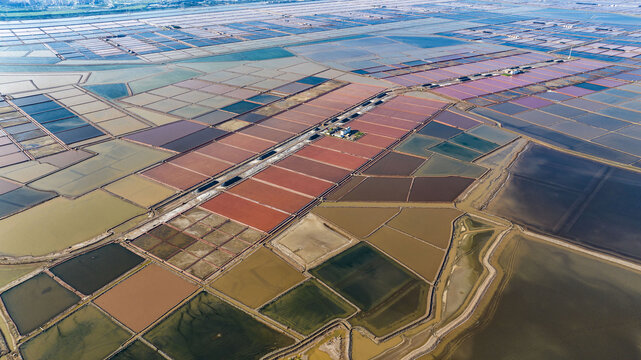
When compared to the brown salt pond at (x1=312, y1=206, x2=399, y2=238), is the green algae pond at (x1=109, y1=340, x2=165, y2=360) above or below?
below

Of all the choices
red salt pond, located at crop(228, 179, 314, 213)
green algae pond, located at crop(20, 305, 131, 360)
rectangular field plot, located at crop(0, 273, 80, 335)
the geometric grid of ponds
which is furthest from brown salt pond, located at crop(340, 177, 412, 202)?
the geometric grid of ponds

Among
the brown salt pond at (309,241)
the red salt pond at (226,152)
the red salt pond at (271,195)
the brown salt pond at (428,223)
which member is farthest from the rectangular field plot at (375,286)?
the red salt pond at (226,152)

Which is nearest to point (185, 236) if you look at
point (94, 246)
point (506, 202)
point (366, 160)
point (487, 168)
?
point (94, 246)

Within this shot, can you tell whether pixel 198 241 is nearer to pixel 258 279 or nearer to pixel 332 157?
pixel 258 279

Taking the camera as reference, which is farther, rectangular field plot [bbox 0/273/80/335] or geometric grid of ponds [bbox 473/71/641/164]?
geometric grid of ponds [bbox 473/71/641/164]

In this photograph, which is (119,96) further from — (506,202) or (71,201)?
(506,202)

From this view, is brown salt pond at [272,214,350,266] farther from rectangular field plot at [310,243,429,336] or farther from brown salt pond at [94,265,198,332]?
brown salt pond at [94,265,198,332]

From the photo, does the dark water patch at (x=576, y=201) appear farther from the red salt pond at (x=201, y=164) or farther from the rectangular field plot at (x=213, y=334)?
the red salt pond at (x=201, y=164)
